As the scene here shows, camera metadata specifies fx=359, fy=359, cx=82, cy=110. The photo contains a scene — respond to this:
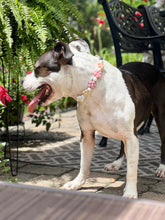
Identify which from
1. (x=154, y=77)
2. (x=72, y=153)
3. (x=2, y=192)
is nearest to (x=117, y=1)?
(x=154, y=77)

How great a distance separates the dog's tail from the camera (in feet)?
9.95

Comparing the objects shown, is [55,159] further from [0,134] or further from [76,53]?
[76,53]

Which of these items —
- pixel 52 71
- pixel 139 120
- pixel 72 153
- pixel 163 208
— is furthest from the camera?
pixel 72 153

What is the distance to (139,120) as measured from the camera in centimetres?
274

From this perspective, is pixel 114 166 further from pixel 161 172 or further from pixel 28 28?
pixel 28 28

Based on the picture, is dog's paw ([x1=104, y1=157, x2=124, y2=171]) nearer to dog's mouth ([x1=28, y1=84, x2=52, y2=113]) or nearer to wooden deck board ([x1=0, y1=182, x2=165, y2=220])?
dog's mouth ([x1=28, y1=84, x2=52, y2=113])

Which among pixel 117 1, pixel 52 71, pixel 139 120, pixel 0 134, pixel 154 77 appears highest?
pixel 117 1

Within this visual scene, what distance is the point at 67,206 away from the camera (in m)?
0.61

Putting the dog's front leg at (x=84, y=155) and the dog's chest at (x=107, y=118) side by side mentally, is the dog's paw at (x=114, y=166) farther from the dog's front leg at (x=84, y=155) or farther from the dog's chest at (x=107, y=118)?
the dog's chest at (x=107, y=118)

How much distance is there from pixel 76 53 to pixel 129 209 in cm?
197

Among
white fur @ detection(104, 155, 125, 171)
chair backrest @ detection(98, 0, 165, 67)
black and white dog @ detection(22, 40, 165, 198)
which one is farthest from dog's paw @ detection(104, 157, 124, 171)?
chair backrest @ detection(98, 0, 165, 67)

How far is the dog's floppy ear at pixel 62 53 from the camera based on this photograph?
7.74 ft

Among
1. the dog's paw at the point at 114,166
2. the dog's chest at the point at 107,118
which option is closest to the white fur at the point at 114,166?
the dog's paw at the point at 114,166

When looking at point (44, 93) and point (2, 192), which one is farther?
point (44, 93)
